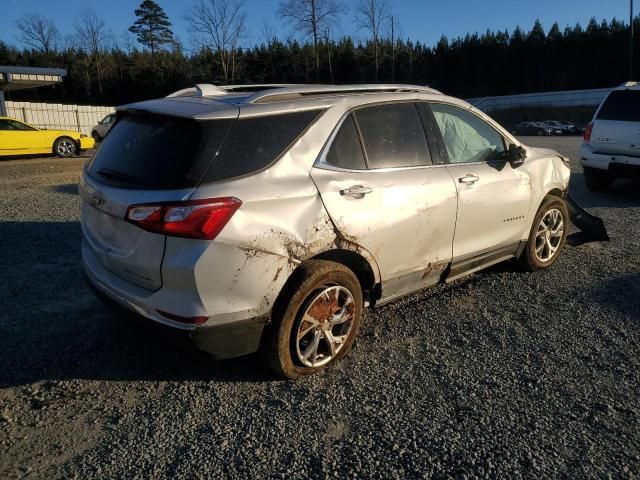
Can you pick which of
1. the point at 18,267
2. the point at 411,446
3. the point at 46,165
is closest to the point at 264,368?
the point at 411,446

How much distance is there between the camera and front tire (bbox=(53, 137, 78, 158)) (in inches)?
740

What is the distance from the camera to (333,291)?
335 cm

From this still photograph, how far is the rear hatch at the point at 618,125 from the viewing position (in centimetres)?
867

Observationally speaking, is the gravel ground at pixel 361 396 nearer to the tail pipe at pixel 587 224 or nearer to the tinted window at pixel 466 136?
the tinted window at pixel 466 136

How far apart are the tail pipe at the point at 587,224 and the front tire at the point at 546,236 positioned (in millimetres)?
545

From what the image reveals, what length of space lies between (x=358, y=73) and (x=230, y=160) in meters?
66.0

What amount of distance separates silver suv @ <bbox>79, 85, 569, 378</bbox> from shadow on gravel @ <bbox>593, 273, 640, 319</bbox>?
1318 millimetres

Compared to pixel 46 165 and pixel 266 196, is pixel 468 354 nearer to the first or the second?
pixel 266 196

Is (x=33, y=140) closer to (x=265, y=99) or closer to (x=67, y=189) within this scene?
(x=67, y=189)

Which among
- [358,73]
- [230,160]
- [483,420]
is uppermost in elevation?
[358,73]

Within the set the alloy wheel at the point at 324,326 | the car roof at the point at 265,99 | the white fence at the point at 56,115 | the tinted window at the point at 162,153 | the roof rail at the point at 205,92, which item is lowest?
the alloy wheel at the point at 324,326

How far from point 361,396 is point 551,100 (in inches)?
2305

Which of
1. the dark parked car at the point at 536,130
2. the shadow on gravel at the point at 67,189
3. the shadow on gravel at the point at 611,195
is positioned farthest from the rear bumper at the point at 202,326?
the dark parked car at the point at 536,130

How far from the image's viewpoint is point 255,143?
309 centimetres
